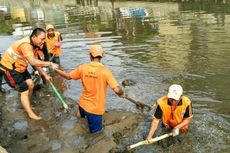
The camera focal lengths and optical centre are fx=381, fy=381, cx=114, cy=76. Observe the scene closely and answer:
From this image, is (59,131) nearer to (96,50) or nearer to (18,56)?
(18,56)

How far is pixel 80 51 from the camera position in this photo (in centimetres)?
1623

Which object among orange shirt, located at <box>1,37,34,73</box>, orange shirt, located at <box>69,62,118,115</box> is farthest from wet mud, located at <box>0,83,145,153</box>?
orange shirt, located at <box>1,37,34,73</box>

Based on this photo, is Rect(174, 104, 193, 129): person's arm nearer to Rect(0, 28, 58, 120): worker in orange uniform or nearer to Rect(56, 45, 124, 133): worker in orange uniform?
Rect(56, 45, 124, 133): worker in orange uniform

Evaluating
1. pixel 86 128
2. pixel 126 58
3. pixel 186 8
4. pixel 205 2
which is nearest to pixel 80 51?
pixel 126 58

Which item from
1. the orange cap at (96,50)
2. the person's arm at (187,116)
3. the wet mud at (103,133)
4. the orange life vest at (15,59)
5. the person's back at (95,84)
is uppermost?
the orange cap at (96,50)

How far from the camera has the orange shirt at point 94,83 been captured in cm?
695

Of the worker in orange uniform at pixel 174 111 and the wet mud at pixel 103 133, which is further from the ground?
the worker in orange uniform at pixel 174 111

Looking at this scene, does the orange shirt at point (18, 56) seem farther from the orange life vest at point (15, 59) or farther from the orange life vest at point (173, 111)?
the orange life vest at point (173, 111)

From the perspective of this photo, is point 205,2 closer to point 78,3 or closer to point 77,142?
point 78,3

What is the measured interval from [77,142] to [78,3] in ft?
126

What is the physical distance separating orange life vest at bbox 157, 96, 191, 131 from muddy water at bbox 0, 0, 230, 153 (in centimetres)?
45

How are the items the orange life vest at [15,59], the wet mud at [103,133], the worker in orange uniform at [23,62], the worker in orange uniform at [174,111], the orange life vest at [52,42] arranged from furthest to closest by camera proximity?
the orange life vest at [52,42], the orange life vest at [15,59], the worker in orange uniform at [23,62], the wet mud at [103,133], the worker in orange uniform at [174,111]

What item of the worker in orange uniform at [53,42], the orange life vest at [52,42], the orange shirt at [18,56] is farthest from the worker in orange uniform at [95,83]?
the orange life vest at [52,42]

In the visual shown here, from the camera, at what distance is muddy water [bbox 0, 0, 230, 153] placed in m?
7.50
